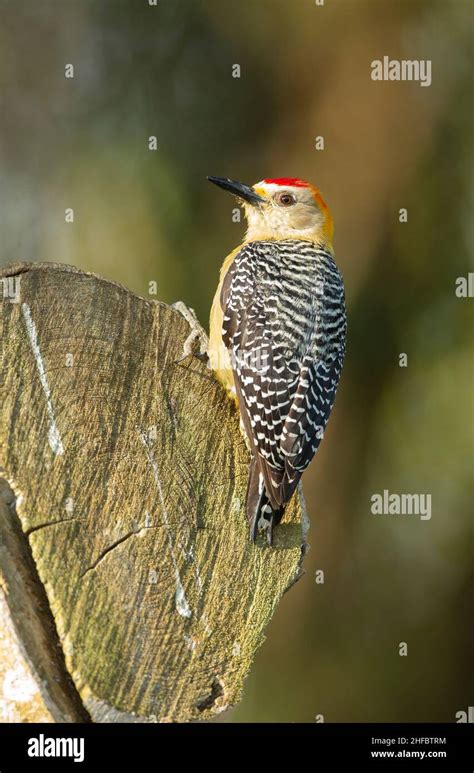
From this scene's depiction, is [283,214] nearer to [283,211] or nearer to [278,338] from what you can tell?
[283,211]

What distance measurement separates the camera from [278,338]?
14.8ft

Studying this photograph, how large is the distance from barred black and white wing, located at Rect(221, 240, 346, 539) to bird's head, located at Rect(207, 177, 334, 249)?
354 millimetres

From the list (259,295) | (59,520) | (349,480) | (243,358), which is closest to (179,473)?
(59,520)

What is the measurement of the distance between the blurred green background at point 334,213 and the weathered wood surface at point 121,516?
3.87m

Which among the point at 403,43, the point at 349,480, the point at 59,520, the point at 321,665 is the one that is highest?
the point at 403,43

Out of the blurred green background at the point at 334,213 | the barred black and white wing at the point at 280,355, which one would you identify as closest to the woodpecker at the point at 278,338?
the barred black and white wing at the point at 280,355

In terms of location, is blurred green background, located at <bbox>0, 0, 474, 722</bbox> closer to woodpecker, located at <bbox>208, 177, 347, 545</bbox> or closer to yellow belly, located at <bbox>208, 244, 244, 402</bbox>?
woodpecker, located at <bbox>208, 177, 347, 545</bbox>

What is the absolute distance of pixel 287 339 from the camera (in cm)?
451

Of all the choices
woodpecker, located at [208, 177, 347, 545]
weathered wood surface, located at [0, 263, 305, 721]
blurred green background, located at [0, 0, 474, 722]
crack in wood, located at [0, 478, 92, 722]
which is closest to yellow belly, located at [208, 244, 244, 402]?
woodpecker, located at [208, 177, 347, 545]

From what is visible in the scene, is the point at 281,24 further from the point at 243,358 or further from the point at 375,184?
the point at 243,358

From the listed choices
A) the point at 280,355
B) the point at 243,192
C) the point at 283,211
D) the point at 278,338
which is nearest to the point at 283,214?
the point at 283,211

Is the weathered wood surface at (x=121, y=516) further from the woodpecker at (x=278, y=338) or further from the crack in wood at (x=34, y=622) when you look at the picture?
the woodpecker at (x=278, y=338)
